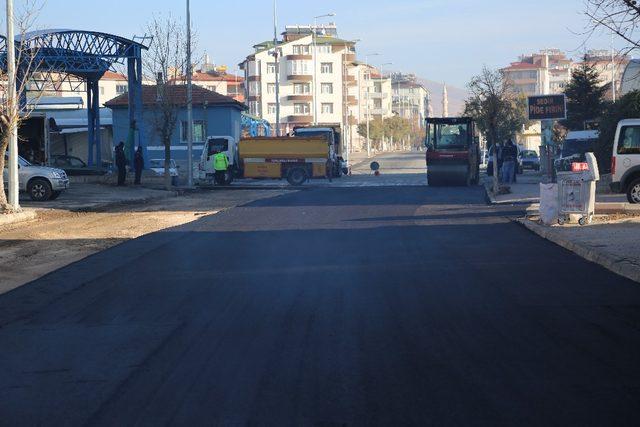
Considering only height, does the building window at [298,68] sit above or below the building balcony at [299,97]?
above

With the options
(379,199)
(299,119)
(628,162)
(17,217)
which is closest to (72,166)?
(379,199)

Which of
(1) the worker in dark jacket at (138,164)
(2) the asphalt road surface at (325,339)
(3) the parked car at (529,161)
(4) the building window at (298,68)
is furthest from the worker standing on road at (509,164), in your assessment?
(4) the building window at (298,68)

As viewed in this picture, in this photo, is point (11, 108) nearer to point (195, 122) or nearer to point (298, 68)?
point (195, 122)

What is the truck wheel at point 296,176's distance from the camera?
50156mm

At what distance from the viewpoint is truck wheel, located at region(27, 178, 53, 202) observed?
32.5 meters

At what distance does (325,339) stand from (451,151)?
3691cm

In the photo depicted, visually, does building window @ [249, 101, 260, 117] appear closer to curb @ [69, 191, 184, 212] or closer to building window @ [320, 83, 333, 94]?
building window @ [320, 83, 333, 94]

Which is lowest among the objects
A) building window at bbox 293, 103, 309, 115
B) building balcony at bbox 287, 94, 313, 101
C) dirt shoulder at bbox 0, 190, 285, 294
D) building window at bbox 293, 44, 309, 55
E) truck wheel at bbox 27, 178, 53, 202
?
dirt shoulder at bbox 0, 190, 285, 294

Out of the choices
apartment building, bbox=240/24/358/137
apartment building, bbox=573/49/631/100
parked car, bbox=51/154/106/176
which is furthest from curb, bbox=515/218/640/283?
apartment building, bbox=240/24/358/137

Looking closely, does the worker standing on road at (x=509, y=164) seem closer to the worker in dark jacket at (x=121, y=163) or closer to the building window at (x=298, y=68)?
the worker in dark jacket at (x=121, y=163)

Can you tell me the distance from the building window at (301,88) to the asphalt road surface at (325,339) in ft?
348

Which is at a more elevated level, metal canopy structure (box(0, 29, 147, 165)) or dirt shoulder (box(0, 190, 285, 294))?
metal canopy structure (box(0, 29, 147, 165))

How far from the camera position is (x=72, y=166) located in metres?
47.9

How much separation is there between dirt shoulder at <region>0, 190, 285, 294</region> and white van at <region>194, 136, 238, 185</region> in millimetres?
15213
